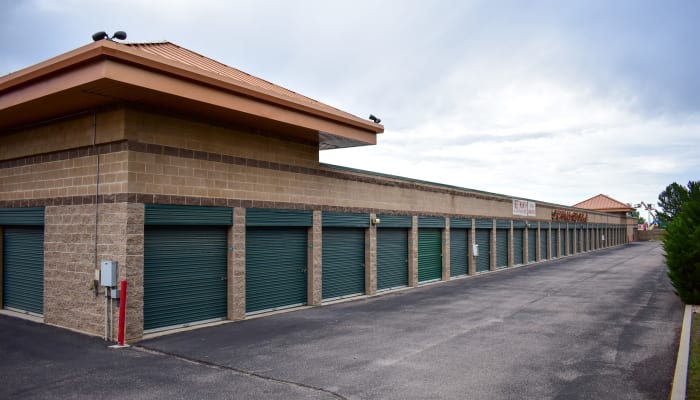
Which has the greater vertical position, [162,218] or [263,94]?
[263,94]

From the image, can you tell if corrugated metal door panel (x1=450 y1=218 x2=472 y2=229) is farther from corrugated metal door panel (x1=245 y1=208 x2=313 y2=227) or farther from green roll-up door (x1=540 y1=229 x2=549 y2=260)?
green roll-up door (x1=540 y1=229 x2=549 y2=260)

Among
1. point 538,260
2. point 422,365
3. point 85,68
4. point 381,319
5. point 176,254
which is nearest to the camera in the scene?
point 422,365

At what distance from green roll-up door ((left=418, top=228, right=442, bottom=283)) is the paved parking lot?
7.37 m

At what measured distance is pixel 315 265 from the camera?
15898mm

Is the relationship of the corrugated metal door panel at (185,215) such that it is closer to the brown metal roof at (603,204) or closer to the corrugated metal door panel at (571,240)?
the corrugated metal door panel at (571,240)

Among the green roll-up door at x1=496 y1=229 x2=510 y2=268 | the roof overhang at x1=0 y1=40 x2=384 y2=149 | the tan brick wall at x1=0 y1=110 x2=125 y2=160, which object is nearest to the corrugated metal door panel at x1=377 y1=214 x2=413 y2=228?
the roof overhang at x1=0 y1=40 x2=384 y2=149

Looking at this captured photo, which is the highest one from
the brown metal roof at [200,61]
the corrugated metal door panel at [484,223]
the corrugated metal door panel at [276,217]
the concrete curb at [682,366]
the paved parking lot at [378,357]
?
the brown metal roof at [200,61]

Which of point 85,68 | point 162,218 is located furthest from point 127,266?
point 85,68

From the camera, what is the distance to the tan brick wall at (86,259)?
1067 centimetres

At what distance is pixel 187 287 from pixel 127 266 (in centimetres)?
200

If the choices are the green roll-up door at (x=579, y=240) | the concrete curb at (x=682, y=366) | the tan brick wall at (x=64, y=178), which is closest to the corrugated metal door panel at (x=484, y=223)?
the concrete curb at (x=682, y=366)

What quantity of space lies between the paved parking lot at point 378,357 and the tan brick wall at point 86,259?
533 millimetres

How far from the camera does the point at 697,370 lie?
819 centimetres

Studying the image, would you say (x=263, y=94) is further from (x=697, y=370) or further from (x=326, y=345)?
(x=697, y=370)
